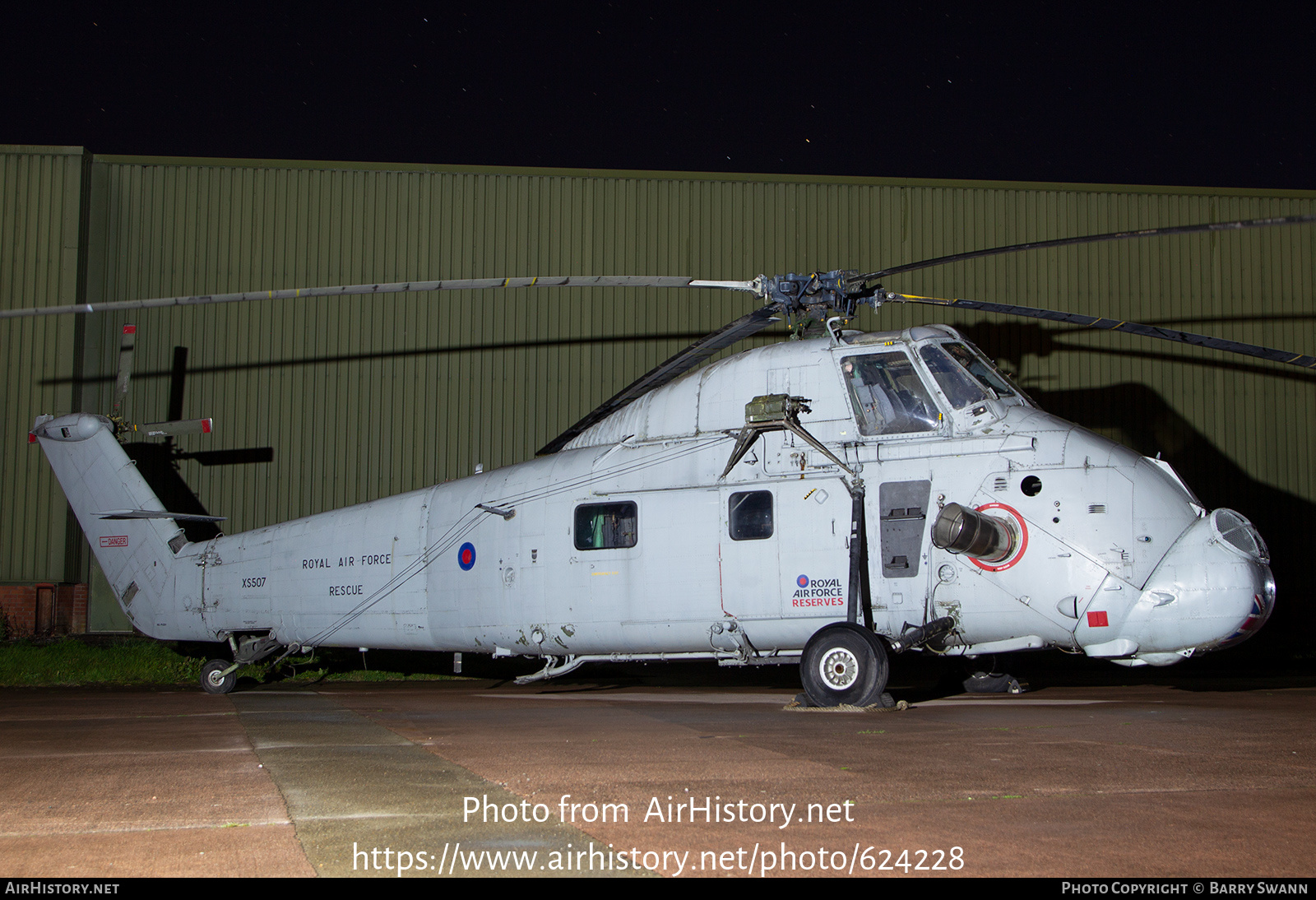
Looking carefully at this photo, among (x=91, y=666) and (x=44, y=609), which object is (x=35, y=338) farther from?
(x=91, y=666)

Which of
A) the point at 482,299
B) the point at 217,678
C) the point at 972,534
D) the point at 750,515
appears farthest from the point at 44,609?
the point at 972,534

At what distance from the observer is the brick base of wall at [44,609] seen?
62.8 feet

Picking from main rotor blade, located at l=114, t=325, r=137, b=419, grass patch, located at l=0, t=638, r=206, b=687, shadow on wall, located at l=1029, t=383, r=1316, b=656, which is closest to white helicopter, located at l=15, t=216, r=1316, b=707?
main rotor blade, located at l=114, t=325, r=137, b=419

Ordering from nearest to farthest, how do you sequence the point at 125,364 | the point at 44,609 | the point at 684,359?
the point at 684,359, the point at 125,364, the point at 44,609

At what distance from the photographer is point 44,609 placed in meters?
19.3

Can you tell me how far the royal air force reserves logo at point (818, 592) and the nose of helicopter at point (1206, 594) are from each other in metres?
2.75

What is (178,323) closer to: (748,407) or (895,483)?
(748,407)

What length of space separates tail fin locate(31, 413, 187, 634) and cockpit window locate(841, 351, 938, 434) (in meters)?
10.2

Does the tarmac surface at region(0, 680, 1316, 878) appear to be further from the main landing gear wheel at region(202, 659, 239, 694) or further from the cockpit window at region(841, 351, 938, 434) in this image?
the main landing gear wheel at region(202, 659, 239, 694)

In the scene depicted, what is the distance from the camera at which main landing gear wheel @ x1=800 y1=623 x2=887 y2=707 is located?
9562mm

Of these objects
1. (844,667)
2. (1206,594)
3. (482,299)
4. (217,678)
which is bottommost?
(217,678)

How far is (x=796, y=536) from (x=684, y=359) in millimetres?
2590

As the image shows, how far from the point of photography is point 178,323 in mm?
20484

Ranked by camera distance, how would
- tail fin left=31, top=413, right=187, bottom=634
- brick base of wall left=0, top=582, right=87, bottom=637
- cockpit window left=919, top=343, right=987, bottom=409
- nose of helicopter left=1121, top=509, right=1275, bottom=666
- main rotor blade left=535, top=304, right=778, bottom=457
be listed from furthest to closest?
1. brick base of wall left=0, top=582, right=87, bottom=637
2. tail fin left=31, top=413, right=187, bottom=634
3. main rotor blade left=535, top=304, right=778, bottom=457
4. cockpit window left=919, top=343, right=987, bottom=409
5. nose of helicopter left=1121, top=509, right=1275, bottom=666
